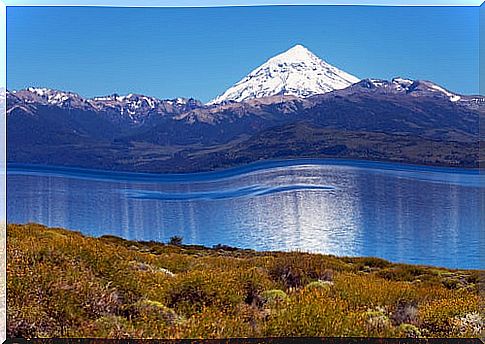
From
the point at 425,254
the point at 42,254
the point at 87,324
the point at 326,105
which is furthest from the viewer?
the point at 326,105

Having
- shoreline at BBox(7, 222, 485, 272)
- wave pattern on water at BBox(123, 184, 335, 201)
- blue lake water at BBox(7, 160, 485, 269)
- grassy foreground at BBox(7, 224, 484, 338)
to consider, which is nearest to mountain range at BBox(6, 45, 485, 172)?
blue lake water at BBox(7, 160, 485, 269)

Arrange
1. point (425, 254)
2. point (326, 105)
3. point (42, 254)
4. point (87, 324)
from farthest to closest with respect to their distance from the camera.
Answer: point (326, 105), point (425, 254), point (42, 254), point (87, 324)

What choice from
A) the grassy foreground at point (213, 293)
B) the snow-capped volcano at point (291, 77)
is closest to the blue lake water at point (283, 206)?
the grassy foreground at point (213, 293)

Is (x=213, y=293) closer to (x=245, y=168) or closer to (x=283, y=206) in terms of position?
(x=283, y=206)

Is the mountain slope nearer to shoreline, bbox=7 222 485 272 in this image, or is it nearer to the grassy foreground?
shoreline, bbox=7 222 485 272

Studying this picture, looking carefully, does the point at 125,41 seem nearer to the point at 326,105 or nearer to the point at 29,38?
the point at 29,38

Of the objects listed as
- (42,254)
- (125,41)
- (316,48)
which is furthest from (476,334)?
(125,41)
